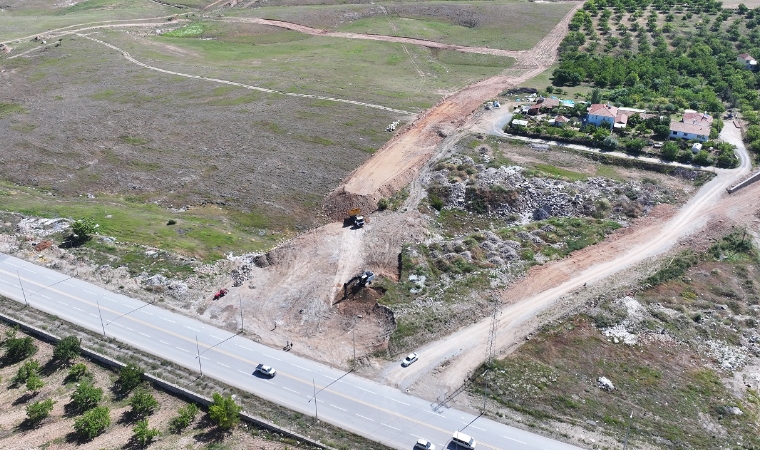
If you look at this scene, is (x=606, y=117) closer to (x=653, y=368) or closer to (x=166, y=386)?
(x=653, y=368)

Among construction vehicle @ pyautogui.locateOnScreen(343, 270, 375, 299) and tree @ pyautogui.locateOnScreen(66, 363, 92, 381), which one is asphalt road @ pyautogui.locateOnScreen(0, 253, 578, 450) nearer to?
tree @ pyautogui.locateOnScreen(66, 363, 92, 381)

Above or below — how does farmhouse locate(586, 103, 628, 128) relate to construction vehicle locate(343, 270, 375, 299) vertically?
above

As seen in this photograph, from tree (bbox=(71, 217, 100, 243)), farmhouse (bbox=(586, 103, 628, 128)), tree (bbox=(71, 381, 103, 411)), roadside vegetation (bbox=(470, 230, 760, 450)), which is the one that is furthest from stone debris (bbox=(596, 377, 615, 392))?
tree (bbox=(71, 217, 100, 243))

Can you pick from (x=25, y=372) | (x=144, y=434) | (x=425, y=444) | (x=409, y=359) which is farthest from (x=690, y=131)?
(x=25, y=372)

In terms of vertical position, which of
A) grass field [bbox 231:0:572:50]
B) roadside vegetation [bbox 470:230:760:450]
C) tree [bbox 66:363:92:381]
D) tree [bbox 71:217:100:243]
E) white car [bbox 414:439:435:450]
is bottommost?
roadside vegetation [bbox 470:230:760:450]

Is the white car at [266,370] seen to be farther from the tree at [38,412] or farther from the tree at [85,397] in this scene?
the tree at [38,412]

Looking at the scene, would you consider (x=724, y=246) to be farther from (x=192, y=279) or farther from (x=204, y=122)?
(x=204, y=122)

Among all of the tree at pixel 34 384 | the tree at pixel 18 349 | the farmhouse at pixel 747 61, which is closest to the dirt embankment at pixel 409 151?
the tree at pixel 18 349
